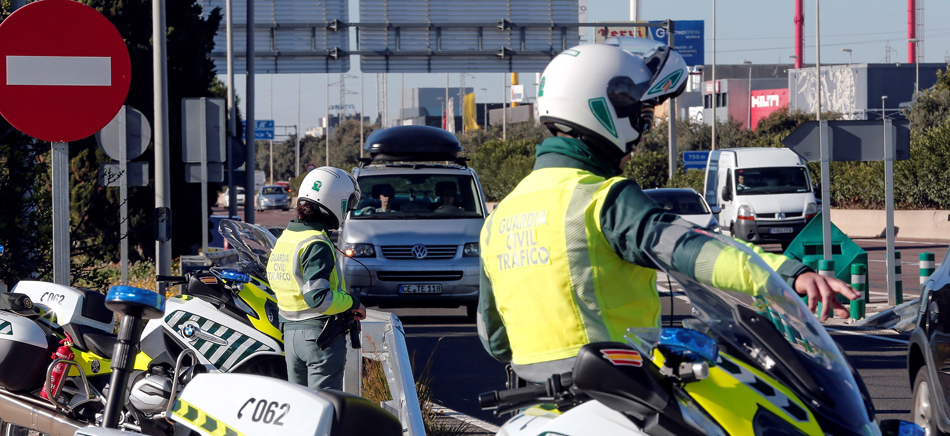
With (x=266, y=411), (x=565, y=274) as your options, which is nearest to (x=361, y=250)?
(x=266, y=411)

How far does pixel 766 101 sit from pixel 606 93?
76425 millimetres

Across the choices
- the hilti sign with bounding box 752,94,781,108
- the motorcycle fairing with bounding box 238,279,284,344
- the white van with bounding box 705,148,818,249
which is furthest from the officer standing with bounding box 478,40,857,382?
the hilti sign with bounding box 752,94,781,108

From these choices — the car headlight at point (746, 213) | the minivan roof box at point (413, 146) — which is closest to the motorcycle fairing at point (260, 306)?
the minivan roof box at point (413, 146)

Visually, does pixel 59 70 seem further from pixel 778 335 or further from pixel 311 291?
pixel 778 335

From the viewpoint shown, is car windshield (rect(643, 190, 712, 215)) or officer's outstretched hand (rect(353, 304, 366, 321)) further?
car windshield (rect(643, 190, 712, 215))

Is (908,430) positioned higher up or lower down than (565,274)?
lower down

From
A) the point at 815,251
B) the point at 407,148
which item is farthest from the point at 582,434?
the point at 815,251

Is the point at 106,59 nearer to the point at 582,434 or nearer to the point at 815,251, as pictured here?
the point at 582,434

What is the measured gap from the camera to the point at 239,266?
255 inches

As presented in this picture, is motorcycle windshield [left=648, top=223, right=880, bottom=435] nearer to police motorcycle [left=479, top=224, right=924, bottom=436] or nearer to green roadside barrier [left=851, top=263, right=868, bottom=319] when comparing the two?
police motorcycle [left=479, top=224, right=924, bottom=436]

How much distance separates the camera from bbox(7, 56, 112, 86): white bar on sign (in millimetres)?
5527

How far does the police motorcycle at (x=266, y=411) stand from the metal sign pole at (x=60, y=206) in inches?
107

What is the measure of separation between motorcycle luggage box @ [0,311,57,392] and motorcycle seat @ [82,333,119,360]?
206mm

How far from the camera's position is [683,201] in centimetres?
2355
